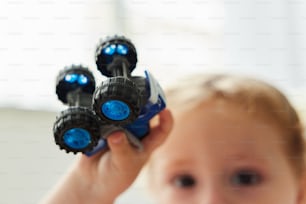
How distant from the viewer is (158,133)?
65cm

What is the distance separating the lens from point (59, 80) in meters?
0.60

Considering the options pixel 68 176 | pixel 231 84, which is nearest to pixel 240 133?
pixel 231 84

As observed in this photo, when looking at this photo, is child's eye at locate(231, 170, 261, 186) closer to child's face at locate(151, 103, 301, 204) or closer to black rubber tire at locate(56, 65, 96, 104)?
child's face at locate(151, 103, 301, 204)

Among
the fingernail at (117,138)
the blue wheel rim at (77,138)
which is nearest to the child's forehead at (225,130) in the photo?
the fingernail at (117,138)

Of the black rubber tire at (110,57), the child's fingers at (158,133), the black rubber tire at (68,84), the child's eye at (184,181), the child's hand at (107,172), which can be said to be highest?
the black rubber tire at (110,57)

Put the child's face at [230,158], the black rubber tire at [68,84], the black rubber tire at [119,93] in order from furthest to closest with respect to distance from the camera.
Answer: the child's face at [230,158]
the black rubber tire at [68,84]
the black rubber tire at [119,93]

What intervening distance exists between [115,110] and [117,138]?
0.41 feet

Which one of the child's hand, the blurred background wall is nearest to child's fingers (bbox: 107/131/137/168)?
the child's hand

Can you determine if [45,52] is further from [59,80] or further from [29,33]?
[59,80]

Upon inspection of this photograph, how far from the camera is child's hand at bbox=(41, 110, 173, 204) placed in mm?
645

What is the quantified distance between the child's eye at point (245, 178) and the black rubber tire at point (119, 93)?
0.25m

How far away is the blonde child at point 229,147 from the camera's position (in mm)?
690

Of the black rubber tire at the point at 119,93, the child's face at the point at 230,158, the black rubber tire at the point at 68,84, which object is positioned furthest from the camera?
the child's face at the point at 230,158

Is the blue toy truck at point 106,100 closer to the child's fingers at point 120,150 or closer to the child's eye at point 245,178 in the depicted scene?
the child's fingers at point 120,150
